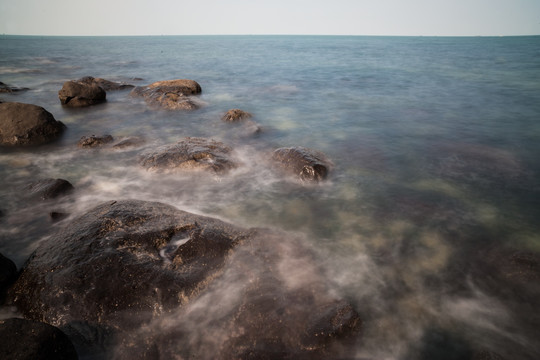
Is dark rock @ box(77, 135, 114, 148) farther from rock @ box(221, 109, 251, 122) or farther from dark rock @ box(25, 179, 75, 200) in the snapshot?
rock @ box(221, 109, 251, 122)

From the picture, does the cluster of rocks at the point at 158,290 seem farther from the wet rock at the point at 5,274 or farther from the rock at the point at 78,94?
the rock at the point at 78,94

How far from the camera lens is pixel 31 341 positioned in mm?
2422

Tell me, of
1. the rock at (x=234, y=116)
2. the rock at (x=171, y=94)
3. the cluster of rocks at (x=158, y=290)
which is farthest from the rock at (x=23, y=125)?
the rock at (x=234, y=116)

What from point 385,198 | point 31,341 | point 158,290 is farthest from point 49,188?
point 385,198

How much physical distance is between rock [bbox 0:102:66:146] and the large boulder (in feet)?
22.1

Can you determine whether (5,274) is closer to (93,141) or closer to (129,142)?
(129,142)

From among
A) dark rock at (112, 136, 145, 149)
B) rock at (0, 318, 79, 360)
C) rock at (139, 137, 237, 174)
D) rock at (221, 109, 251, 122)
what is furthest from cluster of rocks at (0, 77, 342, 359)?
rock at (221, 109, 251, 122)

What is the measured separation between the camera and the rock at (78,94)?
13.5 meters

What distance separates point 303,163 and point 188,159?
9.49ft

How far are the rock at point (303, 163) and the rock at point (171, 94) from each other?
7.32 m

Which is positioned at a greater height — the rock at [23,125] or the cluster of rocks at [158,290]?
the rock at [23,125]

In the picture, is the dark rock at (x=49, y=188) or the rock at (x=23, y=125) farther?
the rock at (x=23, y=125)

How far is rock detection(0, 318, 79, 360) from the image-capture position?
92.4 inches

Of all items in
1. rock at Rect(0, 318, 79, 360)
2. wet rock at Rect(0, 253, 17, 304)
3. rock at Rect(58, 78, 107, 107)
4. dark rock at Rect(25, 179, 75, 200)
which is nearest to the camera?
rock at Rect(0, 318, 79, 360)
